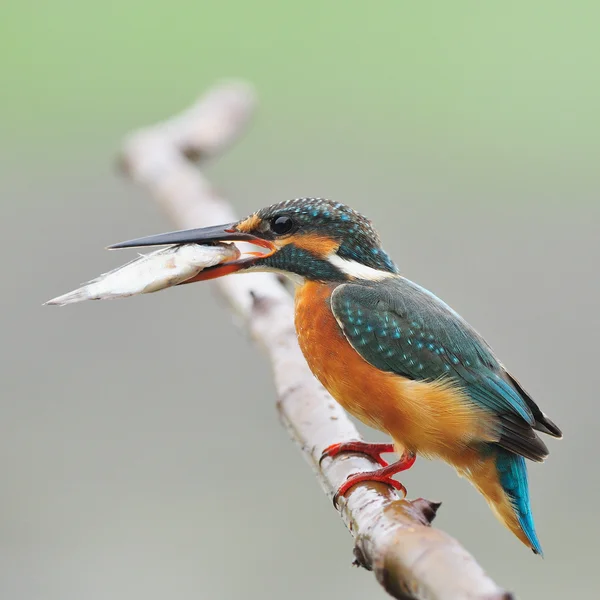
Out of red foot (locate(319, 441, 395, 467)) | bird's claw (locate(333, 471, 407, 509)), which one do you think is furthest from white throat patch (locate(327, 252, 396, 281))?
bird's claw (locate(333, 471, 407, 509))

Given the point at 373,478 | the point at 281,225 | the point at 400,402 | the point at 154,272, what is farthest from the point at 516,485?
the point at 154,272

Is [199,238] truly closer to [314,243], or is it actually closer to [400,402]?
[314,243]

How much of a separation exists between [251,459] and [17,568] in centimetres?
82

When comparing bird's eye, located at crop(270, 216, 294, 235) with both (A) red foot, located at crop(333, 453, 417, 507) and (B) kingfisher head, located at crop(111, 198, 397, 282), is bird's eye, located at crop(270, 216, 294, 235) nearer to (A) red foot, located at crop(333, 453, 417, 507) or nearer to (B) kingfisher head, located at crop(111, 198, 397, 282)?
(B) kingfisher head, located at crop(111, 198, 397, 282)

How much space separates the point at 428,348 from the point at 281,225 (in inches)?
15.1

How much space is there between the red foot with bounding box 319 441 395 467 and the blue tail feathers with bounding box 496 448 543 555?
0.22 meters

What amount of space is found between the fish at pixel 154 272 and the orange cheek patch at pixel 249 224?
2.1 inches

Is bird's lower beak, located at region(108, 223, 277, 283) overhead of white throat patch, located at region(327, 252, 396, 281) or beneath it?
overhead

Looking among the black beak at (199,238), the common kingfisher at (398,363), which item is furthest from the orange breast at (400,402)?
the black beak at (199,238)

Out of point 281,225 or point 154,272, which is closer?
point 154,272

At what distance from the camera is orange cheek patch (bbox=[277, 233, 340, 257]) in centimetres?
189

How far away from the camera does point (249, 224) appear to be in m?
1.88

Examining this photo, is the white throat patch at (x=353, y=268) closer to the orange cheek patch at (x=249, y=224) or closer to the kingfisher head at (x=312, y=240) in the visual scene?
the kingfisher head at (x=312, y=240)

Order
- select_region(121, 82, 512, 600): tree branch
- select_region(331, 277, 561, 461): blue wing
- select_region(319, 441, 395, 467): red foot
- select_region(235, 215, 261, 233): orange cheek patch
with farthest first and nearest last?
select_region(235, 215, 261, 233): orange cheek patch → select_region(331, 277, 561, 461): blue wing → select_region(319, 441, 395, 467): red foot → select_region(121, 82, 512, 600): tree branch
